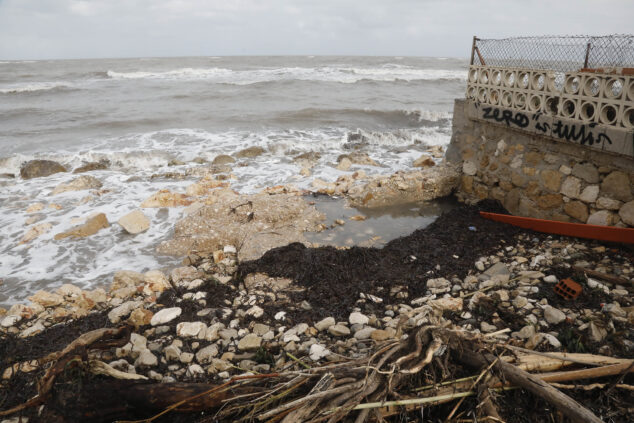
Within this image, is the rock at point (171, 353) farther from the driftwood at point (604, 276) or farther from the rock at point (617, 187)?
the rock at point (617, 187)

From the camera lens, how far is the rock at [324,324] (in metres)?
3.63

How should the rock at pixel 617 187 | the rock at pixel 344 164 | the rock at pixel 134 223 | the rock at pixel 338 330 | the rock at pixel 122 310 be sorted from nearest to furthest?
the rock at pixel 338 330, the rock at pixel 122 310, the rock at pixel 617 187, the rock at pixel 134 223, the rock at pixel 344 164

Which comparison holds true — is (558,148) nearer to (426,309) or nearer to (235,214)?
(426,309)

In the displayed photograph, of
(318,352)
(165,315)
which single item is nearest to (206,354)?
(165,315)

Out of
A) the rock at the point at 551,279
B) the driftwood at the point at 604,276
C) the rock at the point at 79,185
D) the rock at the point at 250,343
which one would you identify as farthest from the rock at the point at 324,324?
the rock at the point at 79,185

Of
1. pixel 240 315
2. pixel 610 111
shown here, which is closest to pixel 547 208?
pixel 610 111

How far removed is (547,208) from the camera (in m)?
5.41

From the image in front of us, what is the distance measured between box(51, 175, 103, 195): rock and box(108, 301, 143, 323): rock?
5949mm

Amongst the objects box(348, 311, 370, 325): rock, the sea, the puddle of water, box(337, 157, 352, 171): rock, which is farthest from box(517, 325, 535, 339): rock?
box(337, 157, 352, 171): rock

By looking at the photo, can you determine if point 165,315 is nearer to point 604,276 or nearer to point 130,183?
point 604,276

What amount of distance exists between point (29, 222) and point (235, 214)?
4.06 meters

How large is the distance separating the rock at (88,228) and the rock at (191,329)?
406 cm

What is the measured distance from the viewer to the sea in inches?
240

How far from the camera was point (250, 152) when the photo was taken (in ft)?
39.3
